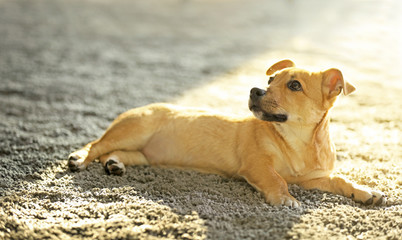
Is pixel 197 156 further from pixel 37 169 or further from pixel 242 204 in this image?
pixel 37 169

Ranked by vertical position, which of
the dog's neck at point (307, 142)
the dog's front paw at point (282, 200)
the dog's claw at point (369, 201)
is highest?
the dog's neck at point (307, 142)

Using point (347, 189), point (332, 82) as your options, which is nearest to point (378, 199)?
point (347, 189)

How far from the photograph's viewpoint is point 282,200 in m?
2.29

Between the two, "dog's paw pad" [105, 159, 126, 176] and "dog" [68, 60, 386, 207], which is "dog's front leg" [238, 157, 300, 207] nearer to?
"dog" [68, 60, 386, 207]

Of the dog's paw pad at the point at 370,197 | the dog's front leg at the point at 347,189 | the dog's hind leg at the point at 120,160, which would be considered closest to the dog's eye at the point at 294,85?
the dog's front leg at the point at 347,189

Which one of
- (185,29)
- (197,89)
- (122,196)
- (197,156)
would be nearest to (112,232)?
(122,196)

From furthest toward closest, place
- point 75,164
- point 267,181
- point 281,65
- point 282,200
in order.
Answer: point 281,65 → point 75,164 → point 267,181 → point 282,200

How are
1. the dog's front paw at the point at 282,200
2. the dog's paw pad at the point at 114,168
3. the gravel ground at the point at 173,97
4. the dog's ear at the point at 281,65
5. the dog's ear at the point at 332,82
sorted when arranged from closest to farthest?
1. the gravel ground at the point at 173,97
2. the dog's front paw at the point at 282,200
3. the dog's ear at the point at 332,82
4. the dog's paw pad at the point at 114,168
5. the dog's ear at the point at 281,65

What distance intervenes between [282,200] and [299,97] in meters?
0.53

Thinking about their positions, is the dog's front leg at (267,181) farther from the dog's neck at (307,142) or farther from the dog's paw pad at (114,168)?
the dog's paw pad at (114,168)

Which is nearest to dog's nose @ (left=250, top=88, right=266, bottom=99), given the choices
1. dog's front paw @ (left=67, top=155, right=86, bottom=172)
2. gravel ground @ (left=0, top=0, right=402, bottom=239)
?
gravel ground @ (left=0, top=0, right=402, bottom=239)

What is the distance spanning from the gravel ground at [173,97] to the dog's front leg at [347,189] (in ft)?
0.23

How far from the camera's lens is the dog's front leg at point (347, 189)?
92.3 inches

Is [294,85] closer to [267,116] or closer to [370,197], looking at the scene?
[267,116]
